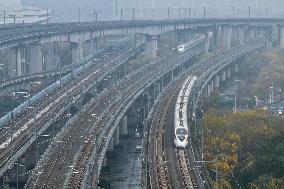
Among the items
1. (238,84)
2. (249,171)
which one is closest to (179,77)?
(238,84)

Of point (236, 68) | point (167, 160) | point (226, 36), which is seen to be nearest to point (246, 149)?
point (167, 160)

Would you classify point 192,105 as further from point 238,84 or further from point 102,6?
point 102,6

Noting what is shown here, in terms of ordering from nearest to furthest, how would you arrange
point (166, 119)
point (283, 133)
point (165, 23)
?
point (283, 133) < point (166, 119) < point (165, 23)

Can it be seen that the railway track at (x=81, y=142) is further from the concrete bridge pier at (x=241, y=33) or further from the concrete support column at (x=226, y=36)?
the concrete bridge pier at (x=241, y=33)

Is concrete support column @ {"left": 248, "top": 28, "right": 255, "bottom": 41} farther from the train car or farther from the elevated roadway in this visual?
the train car

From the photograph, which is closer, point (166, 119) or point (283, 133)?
point (283, 133)

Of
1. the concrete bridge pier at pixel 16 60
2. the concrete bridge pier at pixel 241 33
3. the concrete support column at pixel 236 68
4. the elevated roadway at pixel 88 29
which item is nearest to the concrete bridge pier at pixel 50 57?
the elevated roadway at pixel 88 29

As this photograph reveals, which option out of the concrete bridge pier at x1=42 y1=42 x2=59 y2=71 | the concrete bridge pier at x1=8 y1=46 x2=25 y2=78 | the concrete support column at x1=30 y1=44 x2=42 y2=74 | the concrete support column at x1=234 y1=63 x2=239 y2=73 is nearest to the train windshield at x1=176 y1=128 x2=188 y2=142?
the concrete bridge pier at x1=8 y1=46 x2=25 y2=78
